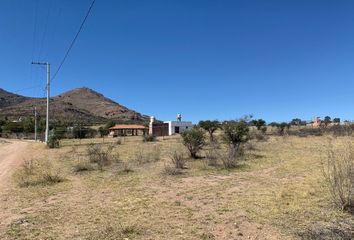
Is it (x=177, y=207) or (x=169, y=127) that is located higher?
(x=169, y=127)

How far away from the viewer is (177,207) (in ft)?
32.4

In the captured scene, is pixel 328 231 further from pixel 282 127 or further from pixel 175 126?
pixel 175 126

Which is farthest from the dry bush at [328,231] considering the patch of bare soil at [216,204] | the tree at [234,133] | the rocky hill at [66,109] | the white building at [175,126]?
the rocky hill at [66,109]

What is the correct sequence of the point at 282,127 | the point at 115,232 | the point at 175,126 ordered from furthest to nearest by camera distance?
the point at 175,126
the point at 282,127
the point at 115,232

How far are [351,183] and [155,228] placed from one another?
463 centimetres

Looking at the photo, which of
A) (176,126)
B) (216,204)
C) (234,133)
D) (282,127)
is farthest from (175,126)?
(216,204)

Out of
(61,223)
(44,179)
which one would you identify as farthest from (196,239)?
(44,179)

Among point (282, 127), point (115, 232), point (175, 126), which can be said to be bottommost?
point (115, 232)

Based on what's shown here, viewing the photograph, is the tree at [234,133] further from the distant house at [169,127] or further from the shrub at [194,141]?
the distant house at [169,127]

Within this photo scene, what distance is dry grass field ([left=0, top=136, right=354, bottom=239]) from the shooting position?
764 centimetres

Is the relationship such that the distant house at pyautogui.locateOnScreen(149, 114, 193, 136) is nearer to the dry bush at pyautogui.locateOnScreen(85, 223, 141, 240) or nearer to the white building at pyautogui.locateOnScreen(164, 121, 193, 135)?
the white building at pyautogui.locateOnScreen(164, 121, 193, 135)

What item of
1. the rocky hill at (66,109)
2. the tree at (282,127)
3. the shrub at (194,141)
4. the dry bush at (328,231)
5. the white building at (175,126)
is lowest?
the dry bush at (328,231)

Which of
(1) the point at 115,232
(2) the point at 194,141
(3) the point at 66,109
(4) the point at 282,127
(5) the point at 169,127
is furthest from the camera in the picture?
(3) the point at 66,109

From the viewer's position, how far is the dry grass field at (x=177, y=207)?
7.64 meters
